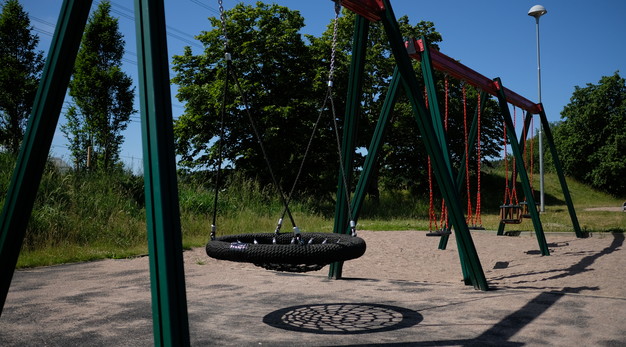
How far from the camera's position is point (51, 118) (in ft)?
8.50

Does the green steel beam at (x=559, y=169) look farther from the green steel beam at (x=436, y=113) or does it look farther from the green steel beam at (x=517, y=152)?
the green steel beam at (x=436, y=113)

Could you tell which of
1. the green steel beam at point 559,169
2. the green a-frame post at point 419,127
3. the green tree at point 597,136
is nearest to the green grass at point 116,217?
the green steel beam at point 559,169

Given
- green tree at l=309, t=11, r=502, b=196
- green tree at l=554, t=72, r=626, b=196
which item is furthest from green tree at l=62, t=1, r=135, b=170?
green tree at l=554, t=72, r=626, b=196

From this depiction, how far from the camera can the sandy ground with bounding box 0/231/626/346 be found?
9.98ft

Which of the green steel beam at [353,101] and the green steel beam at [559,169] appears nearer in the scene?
the green steel beam at [353,101]

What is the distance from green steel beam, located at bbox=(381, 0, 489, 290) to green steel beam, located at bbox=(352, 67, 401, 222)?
2.11 ft

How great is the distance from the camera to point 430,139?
444 cm

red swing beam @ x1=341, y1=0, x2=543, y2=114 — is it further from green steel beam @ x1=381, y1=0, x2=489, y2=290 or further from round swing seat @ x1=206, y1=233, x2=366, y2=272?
round swing seat @ x1=206, y1=233, x2=366, y2=272

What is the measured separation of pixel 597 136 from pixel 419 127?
30.0 m

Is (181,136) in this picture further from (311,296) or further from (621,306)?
(621,306)

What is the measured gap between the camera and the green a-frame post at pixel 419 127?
430 centimetres

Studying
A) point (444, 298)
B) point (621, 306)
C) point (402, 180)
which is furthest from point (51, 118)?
point (402, 180)

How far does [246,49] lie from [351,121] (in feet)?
47.9

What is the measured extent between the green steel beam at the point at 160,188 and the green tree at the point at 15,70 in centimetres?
1536
